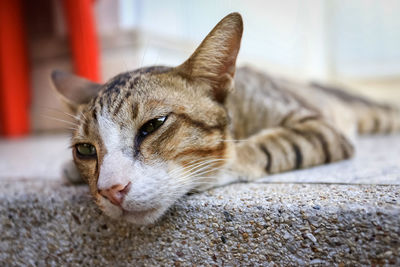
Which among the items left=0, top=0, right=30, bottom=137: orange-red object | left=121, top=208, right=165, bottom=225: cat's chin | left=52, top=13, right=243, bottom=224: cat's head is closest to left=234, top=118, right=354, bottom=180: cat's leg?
left=52, top=13, right=243, bottom=224: cat's head

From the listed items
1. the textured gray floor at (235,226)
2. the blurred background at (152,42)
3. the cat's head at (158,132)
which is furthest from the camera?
the blurred background at (152,42)

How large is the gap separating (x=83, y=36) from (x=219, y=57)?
2005 millimetres

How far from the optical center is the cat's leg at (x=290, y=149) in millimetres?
1146

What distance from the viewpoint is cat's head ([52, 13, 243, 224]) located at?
2.67ft

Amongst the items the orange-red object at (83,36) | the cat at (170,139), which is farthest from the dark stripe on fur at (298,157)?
the orange-red object at (83,36)

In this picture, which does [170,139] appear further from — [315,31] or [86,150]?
[315,31]

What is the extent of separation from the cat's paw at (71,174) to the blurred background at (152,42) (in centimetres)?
72

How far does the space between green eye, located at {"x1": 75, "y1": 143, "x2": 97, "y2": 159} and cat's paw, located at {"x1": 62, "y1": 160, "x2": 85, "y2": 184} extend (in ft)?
0.76

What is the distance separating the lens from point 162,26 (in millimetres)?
2287

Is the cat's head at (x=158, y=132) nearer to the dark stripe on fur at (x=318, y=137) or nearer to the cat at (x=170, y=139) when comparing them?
the cat at (x=170, y=139)

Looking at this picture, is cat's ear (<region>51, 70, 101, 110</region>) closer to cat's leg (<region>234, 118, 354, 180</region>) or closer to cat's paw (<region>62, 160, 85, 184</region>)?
cat's paw (<region>62, 160, 85, 184</region>)

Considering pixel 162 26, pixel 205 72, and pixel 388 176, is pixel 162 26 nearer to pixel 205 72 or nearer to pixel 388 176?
pixel 205 72

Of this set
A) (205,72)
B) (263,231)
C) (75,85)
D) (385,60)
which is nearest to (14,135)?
(75,85)

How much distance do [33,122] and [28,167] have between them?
2.06 m
